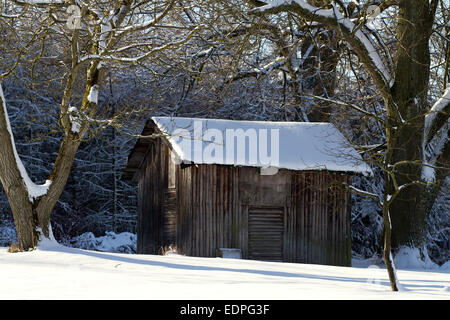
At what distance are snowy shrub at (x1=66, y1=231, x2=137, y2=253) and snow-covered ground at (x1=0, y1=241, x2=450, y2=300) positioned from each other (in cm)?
1507

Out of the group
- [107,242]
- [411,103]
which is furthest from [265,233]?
[107,242]

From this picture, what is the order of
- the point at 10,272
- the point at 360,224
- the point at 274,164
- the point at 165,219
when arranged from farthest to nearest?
the point at 360,224 → the point at 165,219 → the point at 274,164 → the point at 10,272

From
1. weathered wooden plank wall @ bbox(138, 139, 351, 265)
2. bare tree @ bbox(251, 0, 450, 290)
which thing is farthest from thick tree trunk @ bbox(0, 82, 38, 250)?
bare tree @ bbox(251, 0, 450, 290)

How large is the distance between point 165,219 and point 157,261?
8503 millimetres

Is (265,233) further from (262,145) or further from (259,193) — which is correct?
(262,145)

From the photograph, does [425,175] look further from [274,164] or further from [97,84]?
[97,84]

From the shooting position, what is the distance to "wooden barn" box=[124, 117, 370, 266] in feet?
56.0

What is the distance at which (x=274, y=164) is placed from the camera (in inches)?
677

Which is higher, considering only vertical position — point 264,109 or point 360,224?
point 264,109

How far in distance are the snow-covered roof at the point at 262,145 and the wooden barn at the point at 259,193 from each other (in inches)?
1.1

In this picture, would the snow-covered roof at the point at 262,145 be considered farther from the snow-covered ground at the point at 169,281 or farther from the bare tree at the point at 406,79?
the snow-covered ground at the point at 169,281

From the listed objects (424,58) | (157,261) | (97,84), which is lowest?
(157,261)

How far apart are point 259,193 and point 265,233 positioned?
114 centimetres
